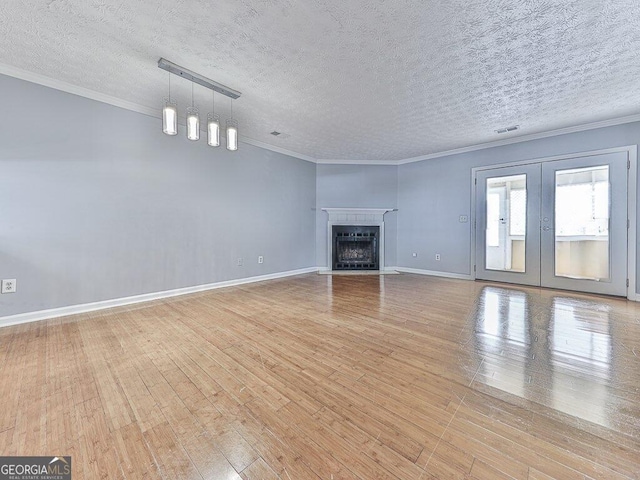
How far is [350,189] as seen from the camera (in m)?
5.98

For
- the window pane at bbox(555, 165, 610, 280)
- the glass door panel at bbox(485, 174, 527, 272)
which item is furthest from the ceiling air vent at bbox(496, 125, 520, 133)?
the window pane at bbox(555, 165, 610, 280)

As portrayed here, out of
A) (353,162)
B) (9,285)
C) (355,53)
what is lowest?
(9,285)

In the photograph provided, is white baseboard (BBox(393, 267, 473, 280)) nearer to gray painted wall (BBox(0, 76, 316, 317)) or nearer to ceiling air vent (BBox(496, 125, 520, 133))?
ceiling air vent (BBox(496, 125, 520, 133))

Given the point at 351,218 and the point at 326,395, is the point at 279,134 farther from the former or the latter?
the point at 326,395

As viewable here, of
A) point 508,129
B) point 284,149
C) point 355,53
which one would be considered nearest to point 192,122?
point 355,53

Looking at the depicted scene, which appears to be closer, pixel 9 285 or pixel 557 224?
pixel 9 285

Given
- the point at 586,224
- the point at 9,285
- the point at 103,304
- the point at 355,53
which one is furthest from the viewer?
the point at 586,224

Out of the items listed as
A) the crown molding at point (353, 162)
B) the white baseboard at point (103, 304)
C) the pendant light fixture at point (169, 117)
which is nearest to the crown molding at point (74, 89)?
the pendant light fixture at point (169, 117)

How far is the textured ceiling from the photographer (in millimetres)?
1850

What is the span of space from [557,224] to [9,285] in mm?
7027

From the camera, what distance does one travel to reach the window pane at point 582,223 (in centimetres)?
382

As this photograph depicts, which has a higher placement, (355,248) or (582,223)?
(582,223)

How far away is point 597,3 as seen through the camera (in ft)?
5.77

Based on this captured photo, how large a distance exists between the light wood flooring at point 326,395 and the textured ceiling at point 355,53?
2482mm
